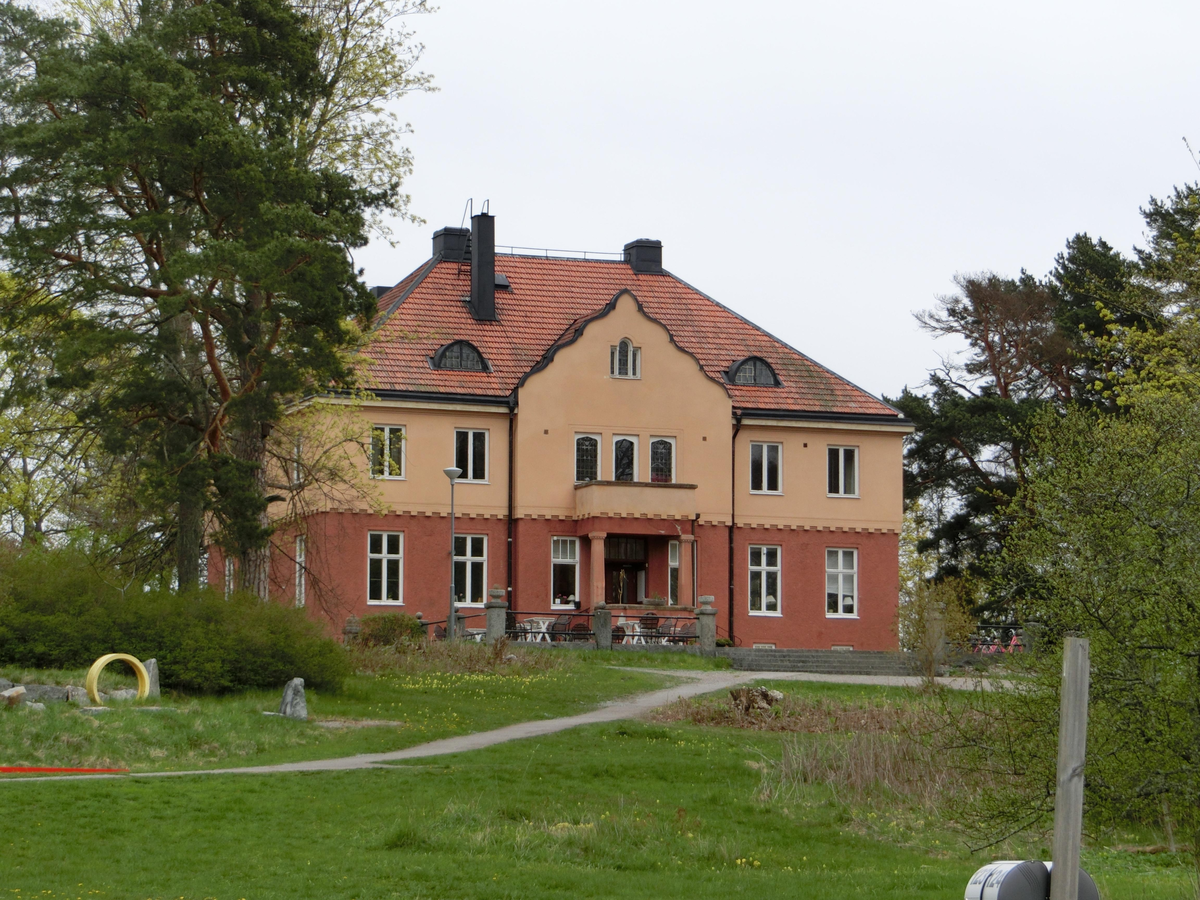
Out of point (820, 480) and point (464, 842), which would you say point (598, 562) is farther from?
point (464, 842)

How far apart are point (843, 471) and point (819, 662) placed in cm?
977

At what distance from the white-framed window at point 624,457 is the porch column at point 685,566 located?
95.2 inches

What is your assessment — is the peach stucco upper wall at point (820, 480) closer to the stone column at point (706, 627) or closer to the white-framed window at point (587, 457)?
the white-framed window at point (587, 457)

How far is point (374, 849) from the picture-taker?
45.1 ft

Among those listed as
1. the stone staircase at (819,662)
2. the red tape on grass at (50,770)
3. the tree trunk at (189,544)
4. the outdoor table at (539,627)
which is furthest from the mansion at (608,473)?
the red tape on grass at (50,770)

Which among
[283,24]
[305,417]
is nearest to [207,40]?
[283,24]

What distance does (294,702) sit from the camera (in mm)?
22703

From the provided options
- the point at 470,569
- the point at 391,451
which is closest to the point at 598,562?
the point at 470,569

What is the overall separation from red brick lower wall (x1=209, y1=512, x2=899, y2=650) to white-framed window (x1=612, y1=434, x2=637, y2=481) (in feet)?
6.22

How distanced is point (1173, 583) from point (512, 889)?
556 centimetres

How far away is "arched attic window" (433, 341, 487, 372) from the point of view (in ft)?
141

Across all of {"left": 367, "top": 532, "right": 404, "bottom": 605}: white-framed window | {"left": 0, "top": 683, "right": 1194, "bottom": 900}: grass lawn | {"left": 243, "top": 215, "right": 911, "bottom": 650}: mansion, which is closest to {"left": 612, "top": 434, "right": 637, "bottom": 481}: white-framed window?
{"left": 243, "top": 215, "right": 911, "bottom": 650}: mansion

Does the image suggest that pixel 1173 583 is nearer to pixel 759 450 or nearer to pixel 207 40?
pixel 207 40

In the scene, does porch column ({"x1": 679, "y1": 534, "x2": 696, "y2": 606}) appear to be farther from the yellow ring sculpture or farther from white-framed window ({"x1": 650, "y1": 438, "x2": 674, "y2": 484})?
the yellow ring sculpture
